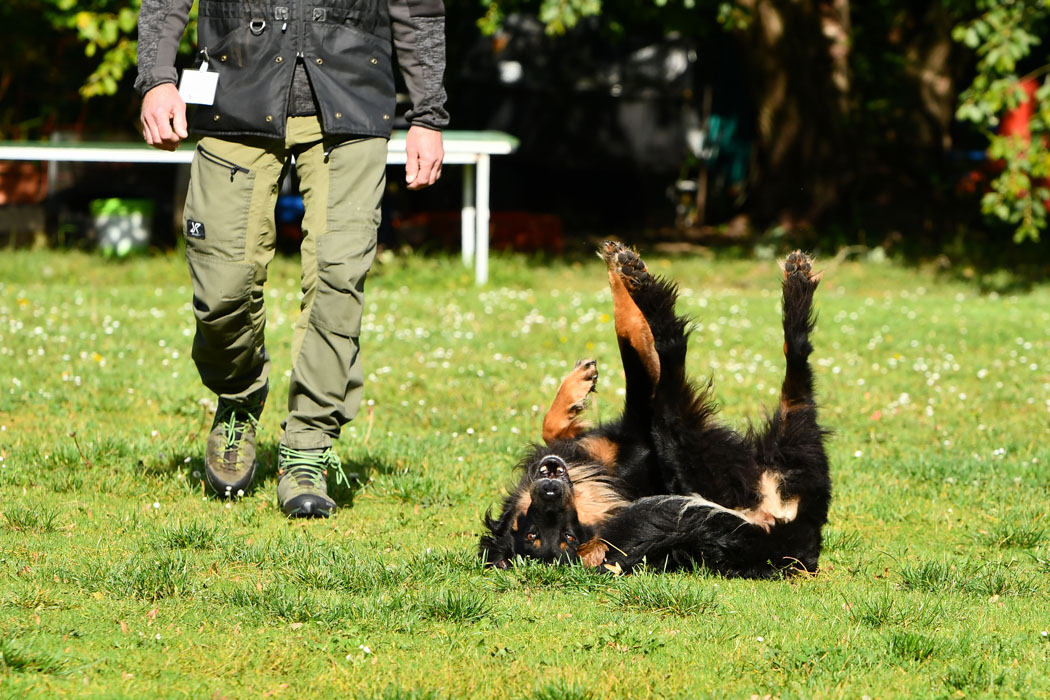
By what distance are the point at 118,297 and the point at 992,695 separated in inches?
338

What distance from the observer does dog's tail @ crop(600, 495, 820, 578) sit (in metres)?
3.86

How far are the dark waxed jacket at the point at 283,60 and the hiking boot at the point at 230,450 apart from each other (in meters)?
1.08

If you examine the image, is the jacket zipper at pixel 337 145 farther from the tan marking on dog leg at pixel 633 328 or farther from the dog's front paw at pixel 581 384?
the dog's front paw at pixel 581 384

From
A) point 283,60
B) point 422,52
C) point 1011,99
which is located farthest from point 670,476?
point 1011,99

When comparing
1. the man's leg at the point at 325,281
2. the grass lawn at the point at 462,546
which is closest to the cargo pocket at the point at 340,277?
the man's leg at the point at 325,281

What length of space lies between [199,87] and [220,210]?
0.43 meters

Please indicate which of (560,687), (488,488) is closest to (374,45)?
(488,488)

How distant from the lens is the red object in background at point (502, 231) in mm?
14836

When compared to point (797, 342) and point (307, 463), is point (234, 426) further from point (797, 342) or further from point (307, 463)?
point (797, 342)

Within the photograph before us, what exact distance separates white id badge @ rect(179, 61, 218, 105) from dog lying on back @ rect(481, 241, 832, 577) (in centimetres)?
148

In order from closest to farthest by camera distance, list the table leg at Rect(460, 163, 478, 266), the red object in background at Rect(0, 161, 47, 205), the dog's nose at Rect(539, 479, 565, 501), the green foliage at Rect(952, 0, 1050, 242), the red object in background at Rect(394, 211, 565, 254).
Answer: the dog's nose at Rect(539, 479, 565, 501)
the green foliage at Rect(952, 0, 1050, 242)
the table leg at Rect(460, 163, 478, 266)
the red object in background at Rect(394, 211, 565, 254)
the red object in background at Rect(0, 161, 47, 205)

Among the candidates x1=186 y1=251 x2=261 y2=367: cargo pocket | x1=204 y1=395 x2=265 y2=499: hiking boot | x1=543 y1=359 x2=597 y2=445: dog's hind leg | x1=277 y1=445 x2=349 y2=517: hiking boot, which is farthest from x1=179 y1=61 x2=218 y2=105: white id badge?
x1=543 y1=359 x2=597 y2=445: dog's hind leg

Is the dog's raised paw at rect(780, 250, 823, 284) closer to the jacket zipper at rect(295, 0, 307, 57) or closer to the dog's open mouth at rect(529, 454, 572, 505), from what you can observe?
the dog's open mouth at rect(529, 454, 572, 505)

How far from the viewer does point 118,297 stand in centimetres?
1004
